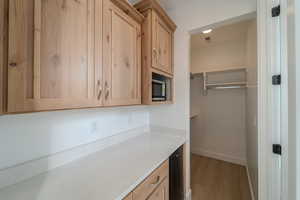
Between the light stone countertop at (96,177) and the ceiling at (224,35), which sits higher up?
the ceiling at (224,35)

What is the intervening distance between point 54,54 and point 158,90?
1.09m

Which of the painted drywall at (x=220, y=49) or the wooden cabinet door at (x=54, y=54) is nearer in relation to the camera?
the wooden cabinet door at (x=54, y=54)

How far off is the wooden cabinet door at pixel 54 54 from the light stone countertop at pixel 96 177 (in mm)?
469

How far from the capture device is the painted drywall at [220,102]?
262cm

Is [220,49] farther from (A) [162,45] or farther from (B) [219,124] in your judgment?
(A) [162,45]

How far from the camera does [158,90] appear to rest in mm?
1569

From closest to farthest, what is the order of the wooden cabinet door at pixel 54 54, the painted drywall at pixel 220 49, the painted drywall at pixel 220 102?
the wooden cabinet door at pixel 54 54
the painted drywall at pixel 220 49
the painted drywall at pixel 220 102

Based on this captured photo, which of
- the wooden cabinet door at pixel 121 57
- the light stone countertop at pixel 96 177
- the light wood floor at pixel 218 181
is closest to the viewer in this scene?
the light stone countertop at pixel 96 177

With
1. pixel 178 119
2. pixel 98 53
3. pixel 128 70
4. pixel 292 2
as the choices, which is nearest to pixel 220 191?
pixel 178 119

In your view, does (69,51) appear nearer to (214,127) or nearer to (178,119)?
(178,119)

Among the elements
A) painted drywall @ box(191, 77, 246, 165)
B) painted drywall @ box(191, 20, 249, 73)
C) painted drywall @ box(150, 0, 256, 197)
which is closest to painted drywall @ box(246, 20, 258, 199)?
painted drywall @ box(150, 0, 256, 197)

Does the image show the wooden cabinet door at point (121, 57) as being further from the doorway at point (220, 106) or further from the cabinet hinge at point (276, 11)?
the doorway at point (220, 106)

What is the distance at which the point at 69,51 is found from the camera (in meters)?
0.75

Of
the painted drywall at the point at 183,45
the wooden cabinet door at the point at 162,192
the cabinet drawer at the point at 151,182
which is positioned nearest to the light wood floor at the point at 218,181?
the painted drywall at the point at 183,45
